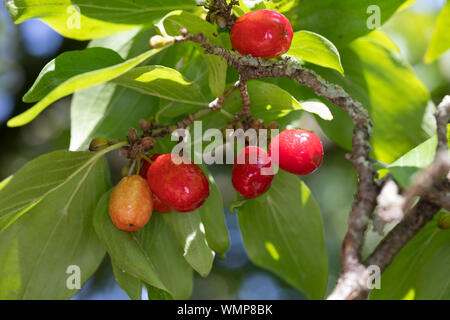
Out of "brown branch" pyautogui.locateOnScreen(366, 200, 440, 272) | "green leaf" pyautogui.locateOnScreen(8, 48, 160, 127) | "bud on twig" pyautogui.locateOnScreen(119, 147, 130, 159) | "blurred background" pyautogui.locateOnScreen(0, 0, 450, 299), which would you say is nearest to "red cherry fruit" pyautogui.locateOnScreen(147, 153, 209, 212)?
"bud on twig" pyautogui.locateOnScreen(119, 147, 130, 159)

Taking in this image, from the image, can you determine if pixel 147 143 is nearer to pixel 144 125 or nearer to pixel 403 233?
pixel 144 125

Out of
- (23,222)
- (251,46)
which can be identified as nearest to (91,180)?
(23,222)

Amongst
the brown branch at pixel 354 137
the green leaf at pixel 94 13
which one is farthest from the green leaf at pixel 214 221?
the green leaf at pixel 94 13

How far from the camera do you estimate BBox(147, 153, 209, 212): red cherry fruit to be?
954mm

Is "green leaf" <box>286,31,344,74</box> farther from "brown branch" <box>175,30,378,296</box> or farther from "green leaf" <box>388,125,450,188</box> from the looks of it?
"green leaf" <box>388,125,450,188</box>

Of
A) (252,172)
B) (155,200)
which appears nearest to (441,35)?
(252,172)

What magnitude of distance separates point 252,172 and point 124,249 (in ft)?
0.99

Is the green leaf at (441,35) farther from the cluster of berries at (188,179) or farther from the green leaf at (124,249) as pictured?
the green leaf at (124,249)

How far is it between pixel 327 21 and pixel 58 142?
1744 mm

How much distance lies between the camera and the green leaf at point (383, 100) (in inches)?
46.7

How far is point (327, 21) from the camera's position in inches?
41.8

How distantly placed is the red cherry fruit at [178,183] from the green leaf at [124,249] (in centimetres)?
11

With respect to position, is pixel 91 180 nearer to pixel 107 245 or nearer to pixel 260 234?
pixel 107 245

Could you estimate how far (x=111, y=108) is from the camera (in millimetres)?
1143
